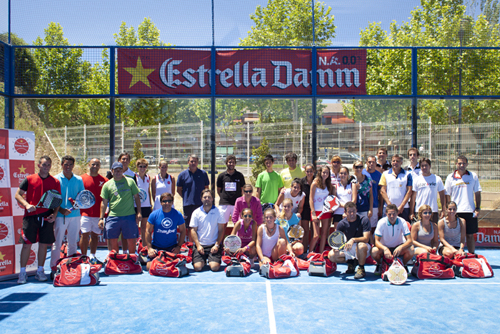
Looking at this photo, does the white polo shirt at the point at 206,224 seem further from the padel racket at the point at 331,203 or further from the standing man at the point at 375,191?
the standing man at the point at 375,191

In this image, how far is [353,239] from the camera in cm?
657

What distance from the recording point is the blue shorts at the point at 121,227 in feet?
22.6

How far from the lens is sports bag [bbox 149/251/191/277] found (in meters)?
6.43

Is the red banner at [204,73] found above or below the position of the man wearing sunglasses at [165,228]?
above

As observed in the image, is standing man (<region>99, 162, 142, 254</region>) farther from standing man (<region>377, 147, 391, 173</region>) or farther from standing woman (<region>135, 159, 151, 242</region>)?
standing man (<region>377, 147, 391, 173</region>)

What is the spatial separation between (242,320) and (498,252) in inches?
256

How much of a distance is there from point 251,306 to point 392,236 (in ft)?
9.52

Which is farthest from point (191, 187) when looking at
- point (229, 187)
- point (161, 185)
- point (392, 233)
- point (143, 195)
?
point (392, 233)

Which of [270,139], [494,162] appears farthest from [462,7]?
[270,139]

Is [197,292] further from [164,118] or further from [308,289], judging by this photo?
[164,118]

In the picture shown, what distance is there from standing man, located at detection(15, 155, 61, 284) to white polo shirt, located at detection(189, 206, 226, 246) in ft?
7.44

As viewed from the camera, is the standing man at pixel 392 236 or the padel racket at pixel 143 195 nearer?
the standing man at pixel 392 236

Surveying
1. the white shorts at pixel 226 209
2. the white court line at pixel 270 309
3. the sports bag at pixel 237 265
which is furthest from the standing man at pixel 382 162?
the white court line at pixel 270 309

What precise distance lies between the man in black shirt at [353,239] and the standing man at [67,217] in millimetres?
4207
